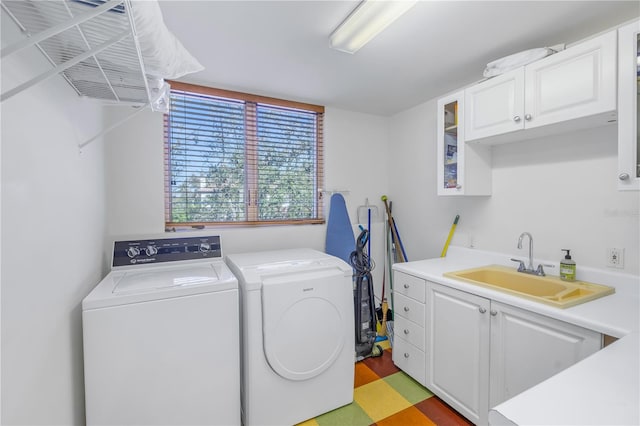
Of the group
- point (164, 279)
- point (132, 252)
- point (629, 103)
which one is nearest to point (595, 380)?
point (629, 103)

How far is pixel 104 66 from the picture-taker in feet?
3.80

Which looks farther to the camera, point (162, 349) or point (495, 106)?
point (495, 106)

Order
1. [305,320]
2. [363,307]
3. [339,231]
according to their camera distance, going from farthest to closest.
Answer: [339,231] < [363,307] < [305,320]

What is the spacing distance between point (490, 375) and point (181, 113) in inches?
112

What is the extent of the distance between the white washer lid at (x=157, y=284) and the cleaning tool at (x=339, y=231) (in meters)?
1.21

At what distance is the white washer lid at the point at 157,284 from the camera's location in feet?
4.48

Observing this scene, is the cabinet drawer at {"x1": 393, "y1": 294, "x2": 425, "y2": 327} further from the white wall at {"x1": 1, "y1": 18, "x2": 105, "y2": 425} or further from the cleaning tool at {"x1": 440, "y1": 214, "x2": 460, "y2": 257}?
the white wall at {"x1": 1, "y1": 18, "x2": 105, "y2": 425}

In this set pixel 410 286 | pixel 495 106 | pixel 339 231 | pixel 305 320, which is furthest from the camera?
pixel 339 231

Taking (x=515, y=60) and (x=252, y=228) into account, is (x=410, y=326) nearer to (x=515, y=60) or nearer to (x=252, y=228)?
(x=252, y=228)

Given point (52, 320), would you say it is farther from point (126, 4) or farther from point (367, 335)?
point (367, 335)

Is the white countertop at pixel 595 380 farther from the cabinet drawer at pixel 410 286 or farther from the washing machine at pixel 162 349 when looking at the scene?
the washing machine at pixel 162 349

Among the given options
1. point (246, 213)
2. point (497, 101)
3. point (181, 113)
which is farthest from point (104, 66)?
point (497, 101)

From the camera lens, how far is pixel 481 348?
5.40 ft

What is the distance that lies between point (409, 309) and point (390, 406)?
2.14 ft
